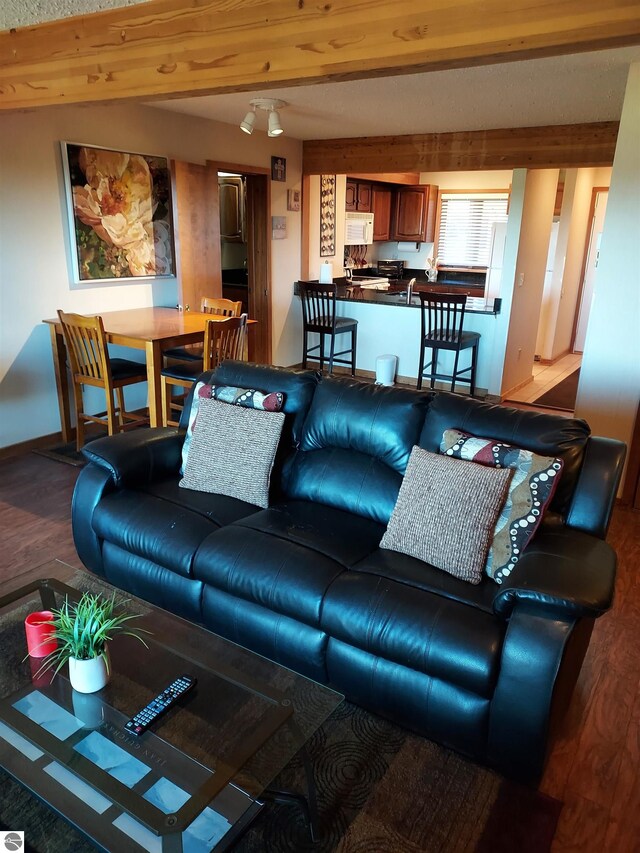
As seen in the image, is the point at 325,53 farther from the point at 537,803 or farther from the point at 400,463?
the point at 537,803

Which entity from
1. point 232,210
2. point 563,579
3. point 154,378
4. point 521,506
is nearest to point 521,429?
point 521,506

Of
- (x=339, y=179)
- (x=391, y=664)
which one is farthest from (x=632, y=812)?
(x=339, y=179)

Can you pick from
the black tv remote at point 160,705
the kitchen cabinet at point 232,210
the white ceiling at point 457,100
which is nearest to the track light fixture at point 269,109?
the white ceiling at point 457,100

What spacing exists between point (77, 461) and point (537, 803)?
10.9 feet

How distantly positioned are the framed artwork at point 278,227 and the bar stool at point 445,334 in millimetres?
1602

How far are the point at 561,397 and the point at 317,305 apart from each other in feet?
8.58

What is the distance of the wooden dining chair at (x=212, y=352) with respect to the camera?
155 inches

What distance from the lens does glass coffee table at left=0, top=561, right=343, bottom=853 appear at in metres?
1.33

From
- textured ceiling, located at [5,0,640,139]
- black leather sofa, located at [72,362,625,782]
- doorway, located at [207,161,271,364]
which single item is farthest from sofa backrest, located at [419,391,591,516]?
doorway, located at [207,161,271,364]

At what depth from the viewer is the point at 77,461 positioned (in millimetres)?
4047

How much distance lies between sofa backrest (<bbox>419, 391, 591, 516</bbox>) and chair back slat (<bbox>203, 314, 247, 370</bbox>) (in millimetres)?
1946

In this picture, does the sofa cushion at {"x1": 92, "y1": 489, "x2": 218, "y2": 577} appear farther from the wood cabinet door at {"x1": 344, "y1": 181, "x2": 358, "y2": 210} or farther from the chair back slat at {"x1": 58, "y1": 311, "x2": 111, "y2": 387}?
the wood cabinet door at {"x1": 344, "y1": 181, "x2": 358, "y2": 210}

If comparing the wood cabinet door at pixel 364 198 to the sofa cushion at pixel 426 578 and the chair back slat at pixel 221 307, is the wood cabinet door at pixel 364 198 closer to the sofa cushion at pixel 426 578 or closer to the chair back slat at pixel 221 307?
the chair back slat at pixel 221 307

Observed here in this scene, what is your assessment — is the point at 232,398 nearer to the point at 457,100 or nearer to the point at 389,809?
the point at 389,809
